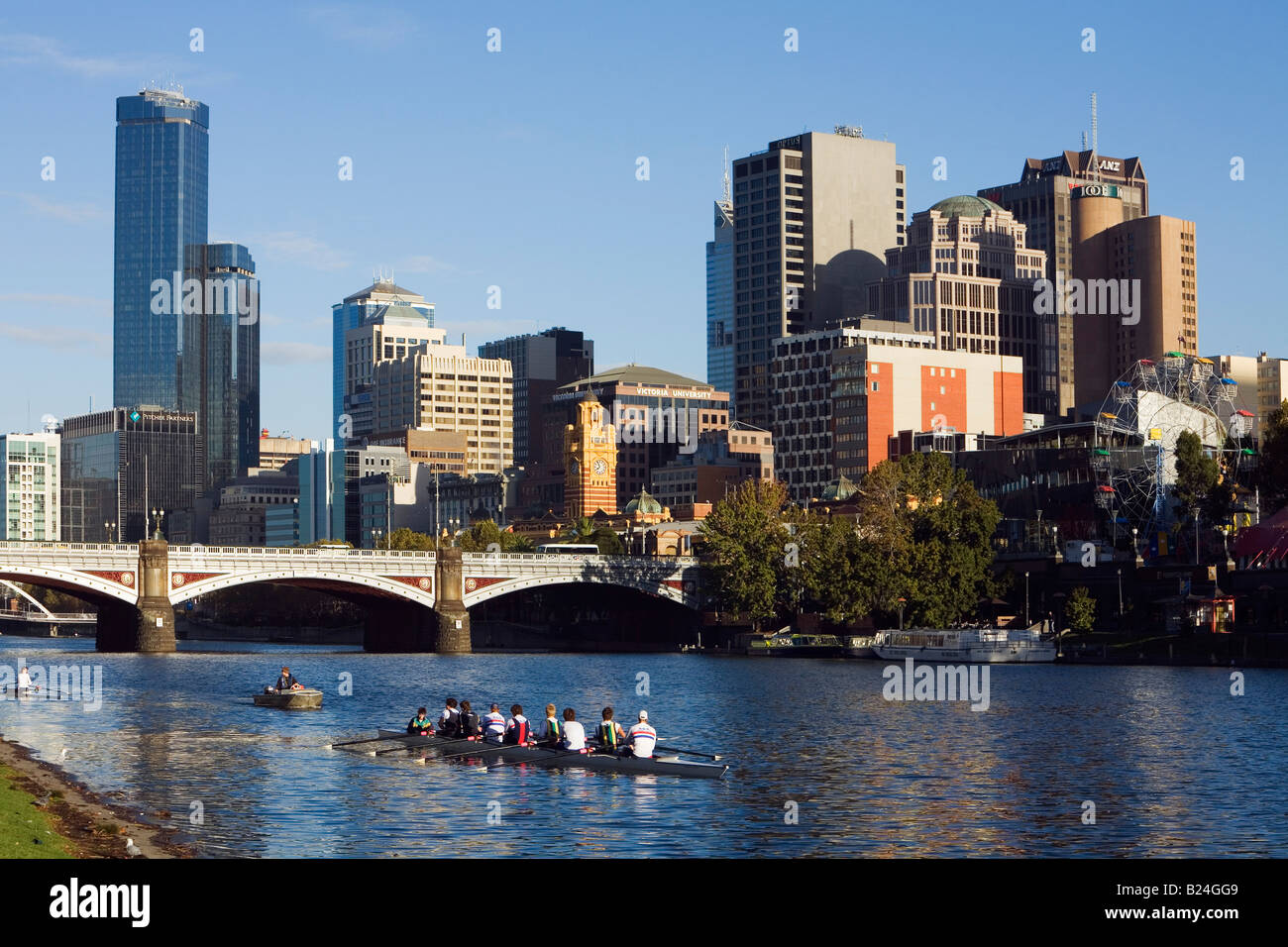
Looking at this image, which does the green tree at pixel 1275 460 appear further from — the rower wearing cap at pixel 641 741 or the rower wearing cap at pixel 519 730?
the rower wearing cap at pixel 641 741

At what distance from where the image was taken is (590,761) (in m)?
66.8

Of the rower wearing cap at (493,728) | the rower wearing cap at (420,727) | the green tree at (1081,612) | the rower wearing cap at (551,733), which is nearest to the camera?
the rower wearing cap at (551,733)

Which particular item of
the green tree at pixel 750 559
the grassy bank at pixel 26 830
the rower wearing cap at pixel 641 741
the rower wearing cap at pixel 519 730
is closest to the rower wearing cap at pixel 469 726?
the rower wearing cap at pixel 519 730

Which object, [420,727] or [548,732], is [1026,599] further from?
[548,732]

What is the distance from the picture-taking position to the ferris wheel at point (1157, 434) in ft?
522

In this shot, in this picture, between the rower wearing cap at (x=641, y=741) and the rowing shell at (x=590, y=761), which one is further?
the rower wearing cap at (x=641, y=741)

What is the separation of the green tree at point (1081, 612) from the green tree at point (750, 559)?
33.6 meters

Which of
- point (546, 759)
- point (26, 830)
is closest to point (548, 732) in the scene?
point (546, 759)

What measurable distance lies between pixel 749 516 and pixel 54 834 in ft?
472

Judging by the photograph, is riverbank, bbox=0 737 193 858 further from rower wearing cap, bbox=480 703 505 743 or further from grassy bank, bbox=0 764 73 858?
rower wearing cap, bbox=480 703 505 743

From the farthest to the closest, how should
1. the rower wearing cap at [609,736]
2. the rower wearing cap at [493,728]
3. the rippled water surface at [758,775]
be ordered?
1. the rower wearing cap at [493,728]
2. the rower wearing cap at [609,736]
3. the rippled water surface at [758,775]

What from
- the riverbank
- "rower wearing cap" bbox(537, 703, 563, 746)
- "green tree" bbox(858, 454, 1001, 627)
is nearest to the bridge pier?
"green tree" bbox(858, 454, 1001, 627)

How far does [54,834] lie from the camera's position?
45.7 m

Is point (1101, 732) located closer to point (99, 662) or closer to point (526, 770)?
point (526, 770)
